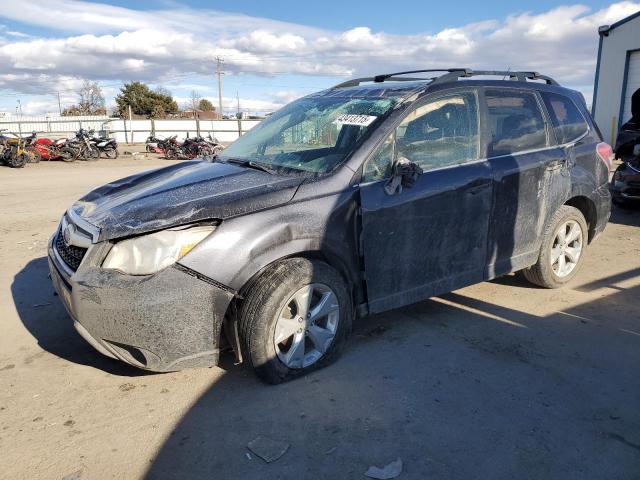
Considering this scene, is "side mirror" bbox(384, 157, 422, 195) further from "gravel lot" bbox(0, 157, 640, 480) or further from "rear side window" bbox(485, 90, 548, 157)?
"gravel lot" bbox(0, 157, 640, 480)

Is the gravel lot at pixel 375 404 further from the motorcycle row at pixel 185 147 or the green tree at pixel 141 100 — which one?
the green tree at pixel 141 100

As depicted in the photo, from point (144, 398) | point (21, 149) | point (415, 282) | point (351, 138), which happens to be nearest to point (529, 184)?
point (415, 282)

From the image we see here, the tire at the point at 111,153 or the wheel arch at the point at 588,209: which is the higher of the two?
the wheel arch at the point at 588,209

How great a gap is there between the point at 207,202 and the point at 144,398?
1215 mm

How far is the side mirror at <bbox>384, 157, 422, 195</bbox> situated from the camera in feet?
11.3

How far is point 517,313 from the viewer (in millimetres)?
4371

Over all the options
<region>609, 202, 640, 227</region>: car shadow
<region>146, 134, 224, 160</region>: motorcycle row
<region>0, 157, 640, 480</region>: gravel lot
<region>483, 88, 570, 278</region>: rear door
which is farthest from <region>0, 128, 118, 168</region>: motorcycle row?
<region>483, 88, 570, 278</region>: rear door

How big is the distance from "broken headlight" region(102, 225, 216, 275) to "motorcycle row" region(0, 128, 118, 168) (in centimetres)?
1643

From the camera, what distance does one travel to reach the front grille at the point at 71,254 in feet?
10.1

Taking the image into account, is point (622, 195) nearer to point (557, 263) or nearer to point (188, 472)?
point (557, 263)

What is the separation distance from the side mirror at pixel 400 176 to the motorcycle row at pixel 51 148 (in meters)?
16.8

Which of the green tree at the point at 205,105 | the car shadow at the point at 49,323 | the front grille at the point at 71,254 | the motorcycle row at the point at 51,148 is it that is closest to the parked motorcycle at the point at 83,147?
the motorcycle row at the point at 51,148

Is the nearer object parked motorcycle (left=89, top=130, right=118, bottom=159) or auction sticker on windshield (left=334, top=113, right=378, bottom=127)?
auction sticker on windshield (left=334, top=113, right=378, bottom=127)

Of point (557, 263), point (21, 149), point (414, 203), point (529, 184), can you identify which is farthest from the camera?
point (21, 149)
